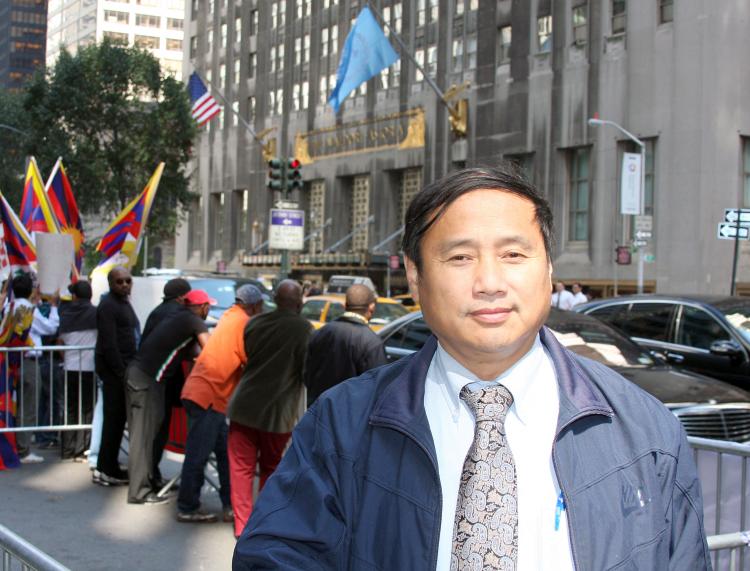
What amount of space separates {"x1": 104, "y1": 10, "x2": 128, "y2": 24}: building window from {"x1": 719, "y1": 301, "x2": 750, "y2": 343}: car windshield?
116086 mm

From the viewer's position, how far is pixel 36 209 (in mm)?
12477

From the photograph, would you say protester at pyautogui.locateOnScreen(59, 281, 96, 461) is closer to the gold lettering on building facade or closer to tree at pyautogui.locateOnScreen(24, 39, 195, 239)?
tree at pyautogui.locateOnScreen(24, 39, 195, 239)

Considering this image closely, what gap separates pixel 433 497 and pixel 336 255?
50.6 meters

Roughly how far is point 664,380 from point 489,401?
22.4ft

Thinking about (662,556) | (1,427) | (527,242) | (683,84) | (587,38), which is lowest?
(1,427)

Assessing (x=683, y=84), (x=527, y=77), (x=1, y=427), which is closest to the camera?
(x=1, y=427)

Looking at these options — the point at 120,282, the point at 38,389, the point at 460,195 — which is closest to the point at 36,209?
the point at 38,389

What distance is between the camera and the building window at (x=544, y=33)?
4159cm

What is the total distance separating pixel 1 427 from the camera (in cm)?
953

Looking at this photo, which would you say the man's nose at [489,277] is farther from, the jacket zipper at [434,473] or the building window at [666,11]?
the building window at [666,11]

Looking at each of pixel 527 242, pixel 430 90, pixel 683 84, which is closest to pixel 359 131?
pixel 430 90

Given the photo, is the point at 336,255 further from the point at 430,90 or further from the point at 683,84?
the point at 683,84

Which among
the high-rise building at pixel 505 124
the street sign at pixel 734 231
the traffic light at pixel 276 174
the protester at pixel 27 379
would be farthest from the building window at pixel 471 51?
the protester at pixel 27 379

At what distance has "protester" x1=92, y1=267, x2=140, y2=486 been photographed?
8852 millimetres
